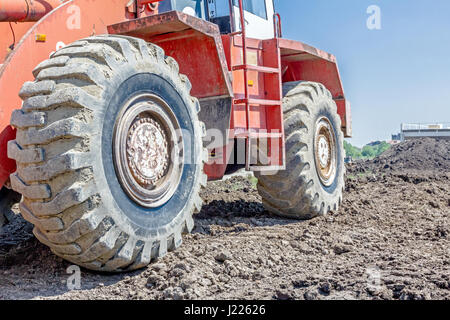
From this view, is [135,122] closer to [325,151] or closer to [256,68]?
[256,68]

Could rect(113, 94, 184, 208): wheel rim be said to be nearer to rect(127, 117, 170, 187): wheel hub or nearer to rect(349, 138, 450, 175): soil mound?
rect(127, 117, 170, 187): wheel hub

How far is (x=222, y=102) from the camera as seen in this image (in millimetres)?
5242

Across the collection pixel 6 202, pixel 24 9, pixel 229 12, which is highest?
pixel 229 12

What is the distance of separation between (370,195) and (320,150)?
7.84 feet

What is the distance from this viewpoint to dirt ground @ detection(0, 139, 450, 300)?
134 inches

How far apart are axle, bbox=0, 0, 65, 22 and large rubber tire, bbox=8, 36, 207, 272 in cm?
92

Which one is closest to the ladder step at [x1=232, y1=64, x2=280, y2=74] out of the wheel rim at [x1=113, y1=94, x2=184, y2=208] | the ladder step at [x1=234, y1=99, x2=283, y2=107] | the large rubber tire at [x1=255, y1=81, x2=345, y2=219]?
the ladder step at [x1=234, y1=99, x2=283, y2=107]

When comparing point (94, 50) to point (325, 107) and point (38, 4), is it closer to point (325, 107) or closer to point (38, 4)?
point (38, 4)

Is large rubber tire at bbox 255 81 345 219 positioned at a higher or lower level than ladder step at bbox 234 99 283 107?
lower

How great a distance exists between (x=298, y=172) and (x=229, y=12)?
1.96 m

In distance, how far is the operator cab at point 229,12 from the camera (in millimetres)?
5660

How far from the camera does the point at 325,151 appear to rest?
6.99 metres

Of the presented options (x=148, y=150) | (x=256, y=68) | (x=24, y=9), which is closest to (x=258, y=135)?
(x=256, y=68)

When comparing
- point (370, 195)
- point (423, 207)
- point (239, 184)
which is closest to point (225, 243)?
point (423, 207)
